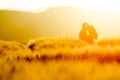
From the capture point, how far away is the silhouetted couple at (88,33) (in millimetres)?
1767

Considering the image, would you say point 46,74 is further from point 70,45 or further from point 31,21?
point 31,21

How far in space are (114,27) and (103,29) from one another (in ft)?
0.24

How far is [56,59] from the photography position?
5.74 feet

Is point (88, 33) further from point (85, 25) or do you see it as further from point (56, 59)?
point (56, 59)

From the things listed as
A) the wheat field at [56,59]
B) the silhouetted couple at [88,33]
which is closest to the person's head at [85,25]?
the silhouetted couple at [88,33]

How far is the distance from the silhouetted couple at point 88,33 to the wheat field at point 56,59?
33 mm

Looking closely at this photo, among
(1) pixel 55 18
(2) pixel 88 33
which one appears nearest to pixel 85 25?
(2) pixel 88 33

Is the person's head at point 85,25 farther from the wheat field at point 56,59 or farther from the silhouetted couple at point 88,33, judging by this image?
the wheat field at point 56,59

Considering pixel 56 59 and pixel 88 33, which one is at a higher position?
pixel 88 33

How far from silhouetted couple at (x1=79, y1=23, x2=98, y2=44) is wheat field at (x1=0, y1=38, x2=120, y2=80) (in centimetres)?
3

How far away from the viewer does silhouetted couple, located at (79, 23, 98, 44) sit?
177 cm

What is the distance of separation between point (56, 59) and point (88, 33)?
0.26m

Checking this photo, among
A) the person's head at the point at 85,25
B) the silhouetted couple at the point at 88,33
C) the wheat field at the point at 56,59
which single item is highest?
the person's head at the point at 85,25

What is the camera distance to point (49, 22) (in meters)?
1.82
